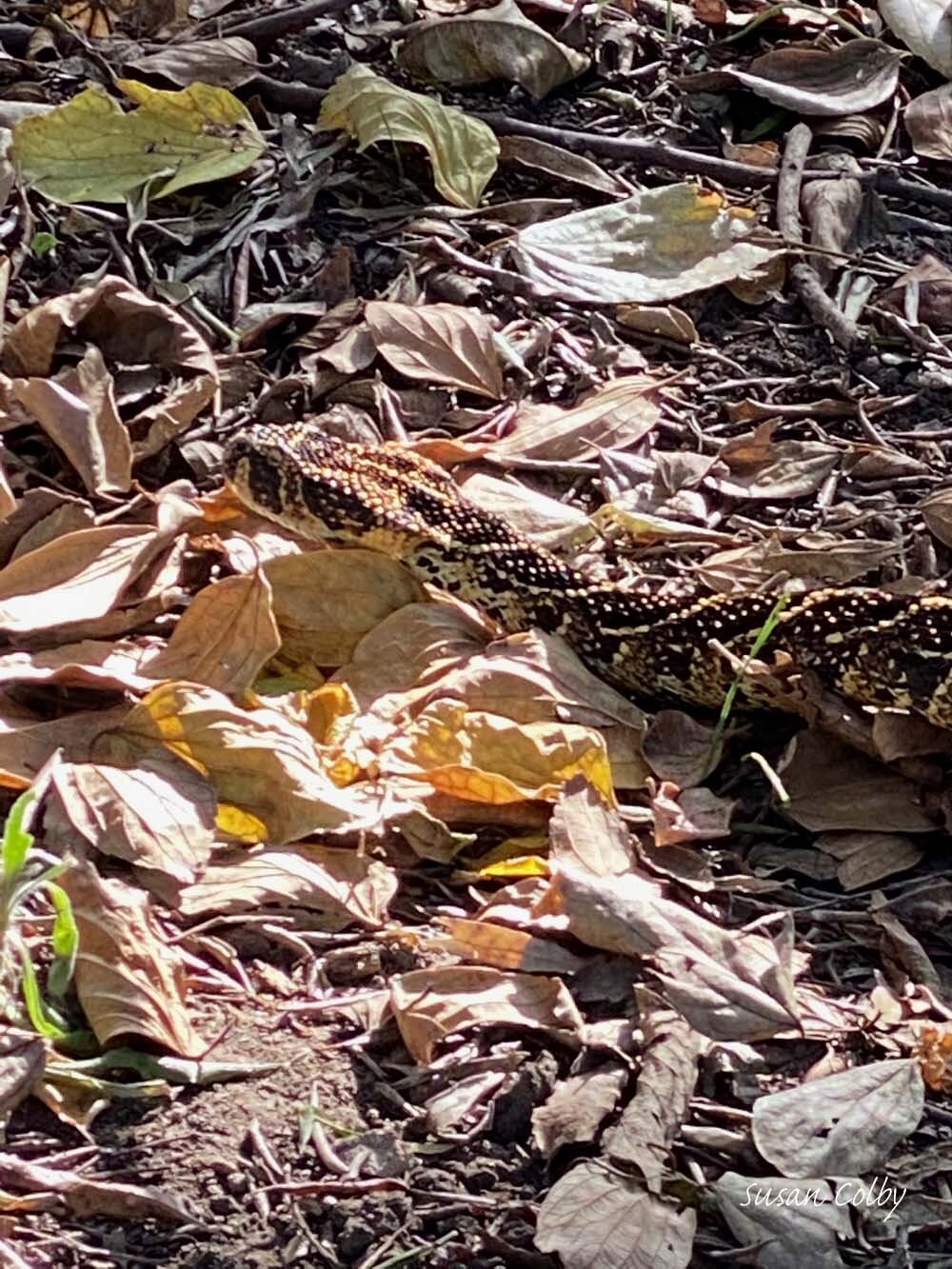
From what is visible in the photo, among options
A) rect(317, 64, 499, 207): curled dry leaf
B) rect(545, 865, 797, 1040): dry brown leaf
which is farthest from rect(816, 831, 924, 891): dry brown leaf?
rect(317, 64, 499, 207): curled dry leaf

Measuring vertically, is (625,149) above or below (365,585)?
above

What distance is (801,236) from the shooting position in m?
5.68

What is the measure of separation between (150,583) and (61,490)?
45cm

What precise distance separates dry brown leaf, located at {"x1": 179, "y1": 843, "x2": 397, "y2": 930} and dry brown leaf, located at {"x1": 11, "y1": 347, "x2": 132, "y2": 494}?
1.28 metres

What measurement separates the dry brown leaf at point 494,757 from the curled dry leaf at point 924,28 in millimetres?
3204

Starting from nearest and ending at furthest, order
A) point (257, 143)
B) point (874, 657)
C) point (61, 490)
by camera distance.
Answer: point (874, 657) < point (61, 490) < point (257, 143)

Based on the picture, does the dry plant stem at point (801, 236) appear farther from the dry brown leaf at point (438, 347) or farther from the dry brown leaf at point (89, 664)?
the dry brown leaf at point (89, 664)

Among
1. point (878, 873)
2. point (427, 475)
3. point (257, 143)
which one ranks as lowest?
point (878, 873)

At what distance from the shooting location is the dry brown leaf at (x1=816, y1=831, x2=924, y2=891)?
3.98 m

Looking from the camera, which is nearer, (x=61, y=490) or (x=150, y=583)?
(x=150, y=583)

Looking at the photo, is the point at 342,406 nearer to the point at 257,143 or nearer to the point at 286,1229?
the point at 257,143

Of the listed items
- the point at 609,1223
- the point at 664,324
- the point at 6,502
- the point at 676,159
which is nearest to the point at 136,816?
the point at 6,502

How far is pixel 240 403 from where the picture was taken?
5.08 meters

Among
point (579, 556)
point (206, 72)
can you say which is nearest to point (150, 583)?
point (579, 556)
